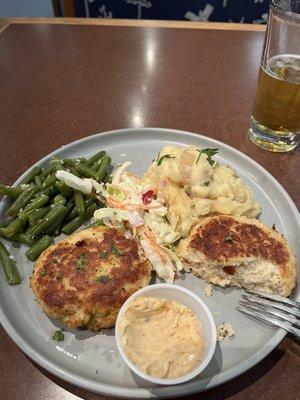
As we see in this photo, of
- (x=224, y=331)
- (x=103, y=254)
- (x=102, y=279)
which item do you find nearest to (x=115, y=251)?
(x=103, y=254)

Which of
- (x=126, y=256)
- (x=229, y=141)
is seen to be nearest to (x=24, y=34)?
(x=229, y=141)

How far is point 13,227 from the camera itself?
2088 mm

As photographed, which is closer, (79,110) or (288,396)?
(288,396)

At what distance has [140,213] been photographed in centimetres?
232

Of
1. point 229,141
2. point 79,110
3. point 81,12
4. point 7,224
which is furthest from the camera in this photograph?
point 81,12

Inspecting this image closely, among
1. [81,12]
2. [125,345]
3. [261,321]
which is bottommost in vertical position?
[261,321]

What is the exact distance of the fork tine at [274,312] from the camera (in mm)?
1726

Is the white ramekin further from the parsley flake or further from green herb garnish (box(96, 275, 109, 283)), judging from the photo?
the parsley flake

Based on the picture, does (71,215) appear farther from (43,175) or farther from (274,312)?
(274,312)

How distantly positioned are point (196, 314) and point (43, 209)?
3.49 feet

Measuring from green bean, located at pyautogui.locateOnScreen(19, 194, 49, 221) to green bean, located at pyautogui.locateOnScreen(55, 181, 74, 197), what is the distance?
9cm

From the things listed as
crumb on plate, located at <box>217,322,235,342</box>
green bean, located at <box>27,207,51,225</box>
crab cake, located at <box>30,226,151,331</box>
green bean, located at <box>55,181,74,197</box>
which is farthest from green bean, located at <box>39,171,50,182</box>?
crumb on plate, located at <box>217,322,235,342</box>

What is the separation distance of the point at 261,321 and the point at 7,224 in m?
1.45

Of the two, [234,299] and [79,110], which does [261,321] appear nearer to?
[234,299]
